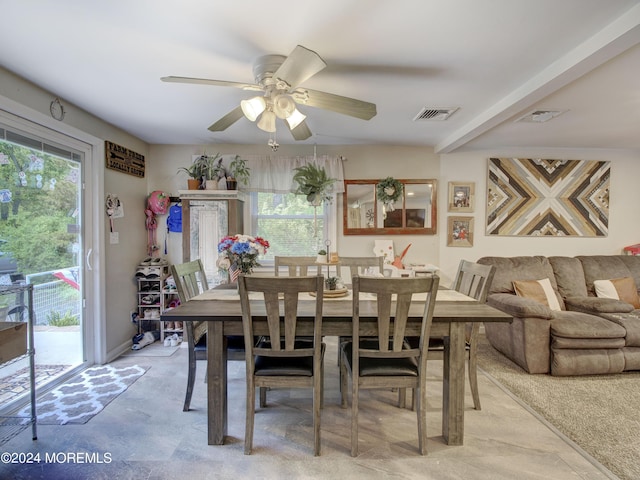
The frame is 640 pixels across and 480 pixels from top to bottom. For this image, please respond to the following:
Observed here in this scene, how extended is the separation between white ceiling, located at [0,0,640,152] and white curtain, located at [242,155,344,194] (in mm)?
840

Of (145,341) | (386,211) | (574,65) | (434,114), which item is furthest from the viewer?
(386,211)

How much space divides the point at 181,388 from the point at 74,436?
2.36 ft

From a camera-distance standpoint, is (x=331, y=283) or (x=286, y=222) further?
(x=286, y=222)

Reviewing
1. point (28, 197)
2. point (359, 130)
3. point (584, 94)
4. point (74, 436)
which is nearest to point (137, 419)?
point (74, 436)

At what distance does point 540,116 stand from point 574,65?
117 cm

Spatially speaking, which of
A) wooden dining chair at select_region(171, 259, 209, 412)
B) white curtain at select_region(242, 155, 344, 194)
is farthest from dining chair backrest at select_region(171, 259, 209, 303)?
white curtain at select_region(242, 155, 344, 194)

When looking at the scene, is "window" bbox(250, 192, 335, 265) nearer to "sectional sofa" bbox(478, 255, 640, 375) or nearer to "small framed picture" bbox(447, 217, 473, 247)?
"small framed picture" bbox(447, 217, 473, 247)

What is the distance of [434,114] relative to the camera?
280 centimetres

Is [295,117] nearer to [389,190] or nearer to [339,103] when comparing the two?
[339,103]

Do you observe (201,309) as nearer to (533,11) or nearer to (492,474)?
(492,474)

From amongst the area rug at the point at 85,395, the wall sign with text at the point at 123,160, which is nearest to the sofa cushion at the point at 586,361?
the area rug at the point at 85,395

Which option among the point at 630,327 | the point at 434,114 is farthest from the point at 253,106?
the point at 630,327

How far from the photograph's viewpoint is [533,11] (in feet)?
4.96

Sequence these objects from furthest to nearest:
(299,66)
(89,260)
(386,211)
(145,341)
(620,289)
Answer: (386,211)
(145,341)
(620,289)
(89,260)
(299,66)
